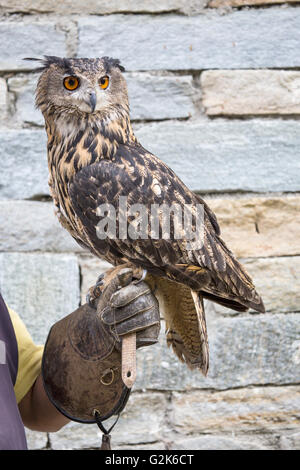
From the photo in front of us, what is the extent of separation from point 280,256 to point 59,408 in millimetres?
881

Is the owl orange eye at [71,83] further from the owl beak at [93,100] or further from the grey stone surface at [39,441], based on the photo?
the grey stone surface at [39,441]

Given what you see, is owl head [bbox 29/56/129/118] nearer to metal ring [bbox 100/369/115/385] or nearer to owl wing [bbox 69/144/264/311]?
owl wing [bbox 69/144/264/311]

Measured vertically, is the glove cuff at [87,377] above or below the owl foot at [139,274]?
below

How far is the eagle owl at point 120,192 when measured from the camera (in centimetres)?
141

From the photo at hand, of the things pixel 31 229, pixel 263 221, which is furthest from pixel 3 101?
pixel 263 221

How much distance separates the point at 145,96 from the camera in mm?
1917

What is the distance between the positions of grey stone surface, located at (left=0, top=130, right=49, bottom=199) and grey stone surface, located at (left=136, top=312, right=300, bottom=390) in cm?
64

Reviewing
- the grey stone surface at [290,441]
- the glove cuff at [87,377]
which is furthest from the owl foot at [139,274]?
the grey stone surface at [290,441]

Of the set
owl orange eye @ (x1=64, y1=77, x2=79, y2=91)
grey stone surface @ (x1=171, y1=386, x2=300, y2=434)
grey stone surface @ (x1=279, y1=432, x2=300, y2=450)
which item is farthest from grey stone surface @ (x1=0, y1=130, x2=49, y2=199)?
grey stone surface @ (x1=279, y1=432, x2=300, y2=450)

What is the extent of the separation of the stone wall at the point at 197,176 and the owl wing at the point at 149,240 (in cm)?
44

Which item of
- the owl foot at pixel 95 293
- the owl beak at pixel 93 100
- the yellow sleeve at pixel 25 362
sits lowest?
the yellow sleeve at pixel 25 362

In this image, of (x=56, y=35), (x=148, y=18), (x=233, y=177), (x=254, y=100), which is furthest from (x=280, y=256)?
(x=56, y=35)

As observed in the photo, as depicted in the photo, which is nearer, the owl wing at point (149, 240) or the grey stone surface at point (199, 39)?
the owl wing at point (149, 240)

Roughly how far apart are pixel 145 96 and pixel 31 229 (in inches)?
23.0
